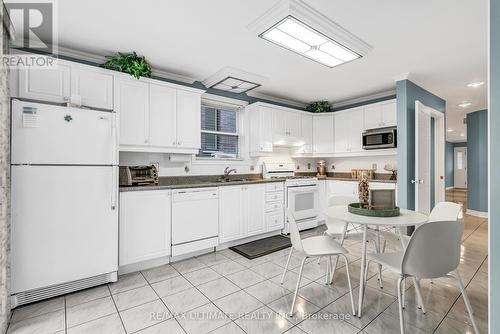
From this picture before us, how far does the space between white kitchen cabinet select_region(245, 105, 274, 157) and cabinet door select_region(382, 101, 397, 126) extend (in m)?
2.01

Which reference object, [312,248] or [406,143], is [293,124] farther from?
[312,248]

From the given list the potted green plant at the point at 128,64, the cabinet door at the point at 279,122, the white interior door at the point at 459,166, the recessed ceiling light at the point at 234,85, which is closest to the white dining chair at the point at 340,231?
the cabinet door at the point at 279,122

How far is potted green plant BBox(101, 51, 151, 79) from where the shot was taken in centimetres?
277

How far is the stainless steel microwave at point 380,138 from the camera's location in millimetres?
3986

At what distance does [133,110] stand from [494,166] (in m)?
3.30

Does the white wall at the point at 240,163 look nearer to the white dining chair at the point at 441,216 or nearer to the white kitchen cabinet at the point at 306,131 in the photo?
the white kitchen cabinet at the point at 306,131

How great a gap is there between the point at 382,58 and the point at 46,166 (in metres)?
3.89

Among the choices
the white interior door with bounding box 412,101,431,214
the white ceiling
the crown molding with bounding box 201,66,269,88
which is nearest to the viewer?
the white ceiling

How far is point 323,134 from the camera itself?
202 inches

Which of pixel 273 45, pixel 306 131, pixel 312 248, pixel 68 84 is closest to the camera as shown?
pixel 312 248

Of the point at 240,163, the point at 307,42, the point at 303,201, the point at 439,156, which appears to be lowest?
the point at 303,201

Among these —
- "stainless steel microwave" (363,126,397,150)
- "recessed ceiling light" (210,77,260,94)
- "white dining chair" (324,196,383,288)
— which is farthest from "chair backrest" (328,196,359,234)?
"recessed ceiling light" (210,77,260,94)

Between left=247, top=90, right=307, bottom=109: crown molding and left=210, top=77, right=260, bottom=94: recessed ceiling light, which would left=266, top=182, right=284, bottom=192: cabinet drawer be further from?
left=247, top=90, right=307, bottom=109: crown molding

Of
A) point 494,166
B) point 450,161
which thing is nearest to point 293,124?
point 494,166
